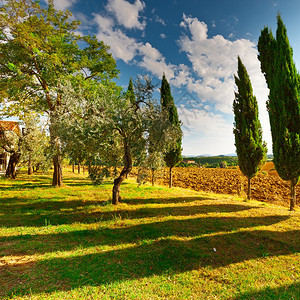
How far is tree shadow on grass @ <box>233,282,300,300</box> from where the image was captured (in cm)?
388

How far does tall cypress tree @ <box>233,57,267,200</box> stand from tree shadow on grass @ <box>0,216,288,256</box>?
21.8 feet

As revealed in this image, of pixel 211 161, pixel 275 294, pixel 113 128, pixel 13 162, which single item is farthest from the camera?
pixel 211 161

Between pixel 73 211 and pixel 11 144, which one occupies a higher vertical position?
pixel 11 144

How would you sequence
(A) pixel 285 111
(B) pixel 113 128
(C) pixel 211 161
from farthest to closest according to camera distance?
(C) pixel 211 161
(A) pixel 285 111
(B) pixel 113 128

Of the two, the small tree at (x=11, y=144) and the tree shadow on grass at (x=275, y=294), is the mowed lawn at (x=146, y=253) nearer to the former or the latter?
the tree shadow on grass at (x=275, y=294)

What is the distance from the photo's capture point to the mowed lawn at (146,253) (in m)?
4.05

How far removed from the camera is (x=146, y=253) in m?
5.65

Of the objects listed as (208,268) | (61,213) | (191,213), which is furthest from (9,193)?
(208,268)

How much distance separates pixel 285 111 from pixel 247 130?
3.78m

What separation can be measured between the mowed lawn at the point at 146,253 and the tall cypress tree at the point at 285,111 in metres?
3.29

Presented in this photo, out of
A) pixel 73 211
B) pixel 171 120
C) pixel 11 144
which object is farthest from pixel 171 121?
pixel 11 144

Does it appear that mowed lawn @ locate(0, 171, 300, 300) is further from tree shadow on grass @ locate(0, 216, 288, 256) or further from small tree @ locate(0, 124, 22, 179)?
small tree @ locate(0, 124, 22, 179)

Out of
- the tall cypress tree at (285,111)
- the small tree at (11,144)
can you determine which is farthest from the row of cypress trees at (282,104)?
the small tree at (11,144)

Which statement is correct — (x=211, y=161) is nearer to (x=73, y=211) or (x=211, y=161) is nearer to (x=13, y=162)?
(x=13, y=162)
